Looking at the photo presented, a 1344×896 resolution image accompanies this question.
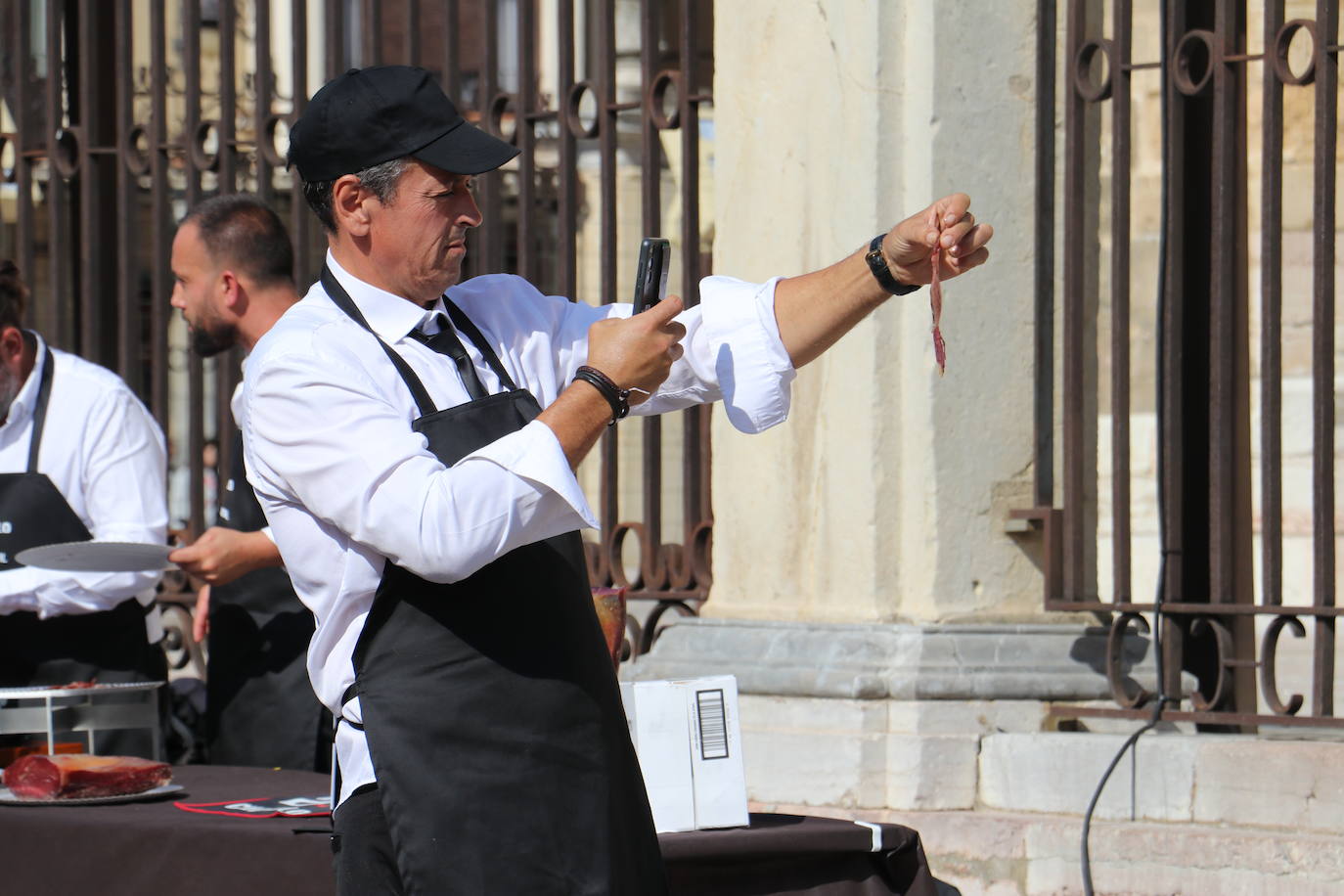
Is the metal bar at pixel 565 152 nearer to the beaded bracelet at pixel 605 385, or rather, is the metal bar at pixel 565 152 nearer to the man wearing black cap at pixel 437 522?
the man wearing black cap at pixel 437 522

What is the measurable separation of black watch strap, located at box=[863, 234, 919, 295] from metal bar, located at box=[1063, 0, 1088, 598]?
6.85 feet

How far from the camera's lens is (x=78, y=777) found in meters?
3.33

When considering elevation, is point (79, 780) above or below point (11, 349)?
below

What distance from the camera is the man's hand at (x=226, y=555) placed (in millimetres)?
4051

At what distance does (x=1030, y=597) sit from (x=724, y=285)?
7.16 feet

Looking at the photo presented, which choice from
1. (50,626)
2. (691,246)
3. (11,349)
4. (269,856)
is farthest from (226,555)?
(691,246)

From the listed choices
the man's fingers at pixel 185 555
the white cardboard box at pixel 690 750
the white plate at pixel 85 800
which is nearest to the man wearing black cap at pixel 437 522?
the white cardboard box at pixel 690 750

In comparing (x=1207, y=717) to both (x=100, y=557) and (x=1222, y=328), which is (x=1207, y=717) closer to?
(x=1222, y=328)

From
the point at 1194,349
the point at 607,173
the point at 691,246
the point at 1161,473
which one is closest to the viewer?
the point at 1161,473

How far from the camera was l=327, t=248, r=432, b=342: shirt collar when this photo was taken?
8.17 ft

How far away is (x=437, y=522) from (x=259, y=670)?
232 cm

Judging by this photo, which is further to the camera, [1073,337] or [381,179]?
[1073,337]

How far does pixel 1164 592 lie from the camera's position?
4.52 m

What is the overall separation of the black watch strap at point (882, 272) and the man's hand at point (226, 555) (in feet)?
6.07
